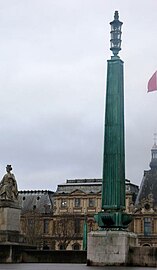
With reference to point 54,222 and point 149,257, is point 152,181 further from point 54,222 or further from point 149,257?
point 149,257

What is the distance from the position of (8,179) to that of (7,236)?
10.3 feet

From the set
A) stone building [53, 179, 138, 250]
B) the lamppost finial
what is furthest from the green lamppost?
stone building [53, 179, 138, 250]

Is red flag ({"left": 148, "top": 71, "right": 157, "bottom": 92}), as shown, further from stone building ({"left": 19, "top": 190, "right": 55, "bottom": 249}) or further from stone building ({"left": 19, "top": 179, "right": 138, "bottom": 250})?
stone building ({"left": 19, "top": 190, "right": 55, "bottom": 249})

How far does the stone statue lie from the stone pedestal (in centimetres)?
685

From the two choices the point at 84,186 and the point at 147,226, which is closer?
the point at 147,226

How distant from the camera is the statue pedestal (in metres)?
33.8

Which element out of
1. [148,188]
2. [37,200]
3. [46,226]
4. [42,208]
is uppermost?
[148,188]

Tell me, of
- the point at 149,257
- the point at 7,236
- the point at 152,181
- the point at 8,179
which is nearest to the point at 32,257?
the point at 7,236

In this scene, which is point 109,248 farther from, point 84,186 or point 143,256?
point 84,186

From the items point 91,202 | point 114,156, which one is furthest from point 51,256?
point 91,202

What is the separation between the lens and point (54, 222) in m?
117

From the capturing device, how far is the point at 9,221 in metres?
33.9

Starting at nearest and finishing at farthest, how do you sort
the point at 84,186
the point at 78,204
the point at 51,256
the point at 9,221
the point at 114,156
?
the point at 114,156, the point at 51,256, the point at 9,221, the point at 78,204, the point at 84,186

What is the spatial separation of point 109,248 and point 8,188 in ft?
26.3
